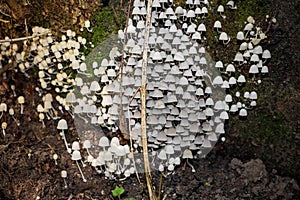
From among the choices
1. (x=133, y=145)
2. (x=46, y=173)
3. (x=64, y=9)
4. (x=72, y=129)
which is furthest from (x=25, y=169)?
(x=64, y=9)

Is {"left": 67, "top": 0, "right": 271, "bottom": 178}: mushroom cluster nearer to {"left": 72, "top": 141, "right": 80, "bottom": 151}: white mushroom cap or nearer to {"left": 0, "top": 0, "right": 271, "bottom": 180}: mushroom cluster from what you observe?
{"left": 0, "top": 0, "right": 271, "bottom": 180}: mushroom cluster

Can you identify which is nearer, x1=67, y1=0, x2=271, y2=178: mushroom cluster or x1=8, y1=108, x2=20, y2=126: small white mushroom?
x1=67, y1=0, x2=271, y2=178: mushroom cluster

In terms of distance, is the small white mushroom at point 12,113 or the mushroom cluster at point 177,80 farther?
the small white mushroom at point 12,113

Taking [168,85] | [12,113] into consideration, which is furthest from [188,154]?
[12,113]

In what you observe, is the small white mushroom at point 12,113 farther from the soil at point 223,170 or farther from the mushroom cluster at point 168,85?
the mushroom cluster at point 168,85

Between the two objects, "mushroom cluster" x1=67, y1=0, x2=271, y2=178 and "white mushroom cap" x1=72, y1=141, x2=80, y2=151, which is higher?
"mushroom cluster" x1=67, y1=0, x2=271, y2=178

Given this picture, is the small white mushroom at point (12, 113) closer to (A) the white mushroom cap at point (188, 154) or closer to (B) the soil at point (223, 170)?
(B) the soil at point (223, 170)

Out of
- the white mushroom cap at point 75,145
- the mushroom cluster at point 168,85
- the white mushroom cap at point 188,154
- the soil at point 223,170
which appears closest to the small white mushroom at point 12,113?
the soil at point 223,170

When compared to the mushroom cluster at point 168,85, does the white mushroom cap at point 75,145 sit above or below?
below

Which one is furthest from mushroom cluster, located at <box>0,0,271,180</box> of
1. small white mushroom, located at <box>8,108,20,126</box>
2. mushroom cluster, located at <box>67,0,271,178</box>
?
small white mushroom, located at <box>8,108,20,126</box>

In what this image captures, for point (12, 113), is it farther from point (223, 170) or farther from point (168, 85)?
point (223, 170)
